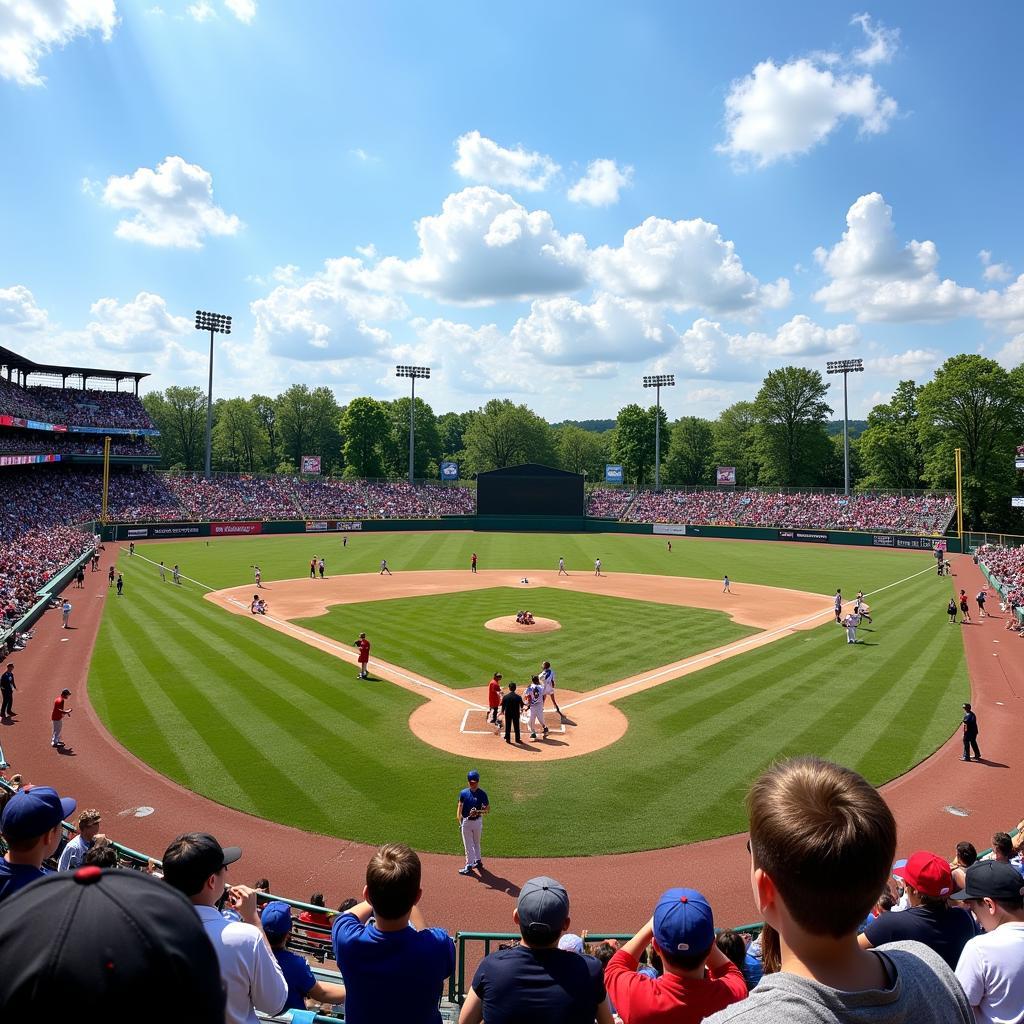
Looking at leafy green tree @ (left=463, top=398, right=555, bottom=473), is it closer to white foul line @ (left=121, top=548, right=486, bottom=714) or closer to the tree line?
the tree line

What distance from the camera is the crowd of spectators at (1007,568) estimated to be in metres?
34.2

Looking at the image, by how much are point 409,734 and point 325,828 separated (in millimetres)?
4743

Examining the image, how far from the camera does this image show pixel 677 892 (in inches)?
159

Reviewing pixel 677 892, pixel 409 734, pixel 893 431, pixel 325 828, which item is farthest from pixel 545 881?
pixel 893 431

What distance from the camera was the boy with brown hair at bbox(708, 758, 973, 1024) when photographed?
2076 millimetres

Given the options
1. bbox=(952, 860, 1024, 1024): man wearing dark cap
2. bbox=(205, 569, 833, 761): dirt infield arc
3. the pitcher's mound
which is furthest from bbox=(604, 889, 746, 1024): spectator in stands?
the pitcher's mound

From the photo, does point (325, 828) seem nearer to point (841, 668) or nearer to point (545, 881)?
point (545, 881)

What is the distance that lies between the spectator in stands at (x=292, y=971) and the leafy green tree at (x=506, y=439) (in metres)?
111

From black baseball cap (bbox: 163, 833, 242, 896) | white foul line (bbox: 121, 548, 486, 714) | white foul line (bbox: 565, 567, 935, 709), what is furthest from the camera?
white foul line (bbox: 565, 567, 935, 709)

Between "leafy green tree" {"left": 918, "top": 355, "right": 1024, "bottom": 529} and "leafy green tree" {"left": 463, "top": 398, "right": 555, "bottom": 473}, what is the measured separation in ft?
197

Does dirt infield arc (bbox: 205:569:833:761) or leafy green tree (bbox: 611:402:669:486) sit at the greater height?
leafy green tree (bbox: 611:402:669:486)

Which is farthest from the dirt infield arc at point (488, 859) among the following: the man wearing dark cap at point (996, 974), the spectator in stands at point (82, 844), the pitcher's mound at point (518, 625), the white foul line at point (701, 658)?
the pitcher's mound at point (518, 625)

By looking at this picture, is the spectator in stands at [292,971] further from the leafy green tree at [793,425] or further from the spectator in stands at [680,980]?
the leafy green tree at [793,425]

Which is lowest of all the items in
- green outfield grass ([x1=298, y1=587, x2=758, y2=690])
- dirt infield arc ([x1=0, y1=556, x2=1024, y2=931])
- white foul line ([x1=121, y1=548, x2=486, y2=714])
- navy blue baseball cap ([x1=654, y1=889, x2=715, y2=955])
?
dirt infield arc ([x1=0, y1=556, x2=1024, y2=931])
